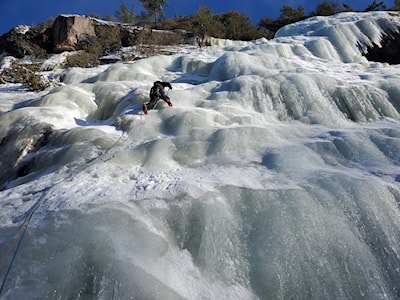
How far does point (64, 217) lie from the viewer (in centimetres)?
284

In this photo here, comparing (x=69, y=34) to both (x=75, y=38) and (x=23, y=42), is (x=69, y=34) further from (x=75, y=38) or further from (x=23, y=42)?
(x=23, y=42)

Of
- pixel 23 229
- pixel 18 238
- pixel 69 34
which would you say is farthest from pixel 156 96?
pixel 69 34

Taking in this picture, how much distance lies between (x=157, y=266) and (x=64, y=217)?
1094 mm

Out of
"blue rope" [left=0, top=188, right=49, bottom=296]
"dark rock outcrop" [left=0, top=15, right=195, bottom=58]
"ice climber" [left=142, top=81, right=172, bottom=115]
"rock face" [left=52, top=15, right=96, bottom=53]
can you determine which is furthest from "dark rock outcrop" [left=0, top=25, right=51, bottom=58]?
"blue rope" [left=0, top=188, right=49, bottom=296]

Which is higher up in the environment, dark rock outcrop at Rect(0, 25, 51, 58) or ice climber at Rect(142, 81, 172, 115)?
ice climber at Rect(142, 81, 172, 115)

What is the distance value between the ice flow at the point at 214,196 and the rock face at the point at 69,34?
9.77 m

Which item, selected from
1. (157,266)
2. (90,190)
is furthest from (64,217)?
(157,266)

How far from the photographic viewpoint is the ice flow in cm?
230

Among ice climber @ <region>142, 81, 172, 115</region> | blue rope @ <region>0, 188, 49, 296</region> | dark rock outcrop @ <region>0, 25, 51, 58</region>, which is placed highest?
ice climber @ <region>142, 81, 172, 115</region>

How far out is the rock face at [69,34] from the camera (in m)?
14.8

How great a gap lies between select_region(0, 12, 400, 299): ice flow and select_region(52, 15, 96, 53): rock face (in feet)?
32.0

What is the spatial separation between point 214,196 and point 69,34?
48.3ft

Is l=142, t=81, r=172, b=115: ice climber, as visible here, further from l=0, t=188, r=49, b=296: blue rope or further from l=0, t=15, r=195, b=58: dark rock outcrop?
l=0, t=15, r=195, b=58: dark rock outcrop

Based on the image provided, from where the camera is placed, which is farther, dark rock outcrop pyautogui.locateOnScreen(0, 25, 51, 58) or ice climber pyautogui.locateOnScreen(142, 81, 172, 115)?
dark rock outcrop pyautogui.locateOnScreen(0, 25, 51, 58)
